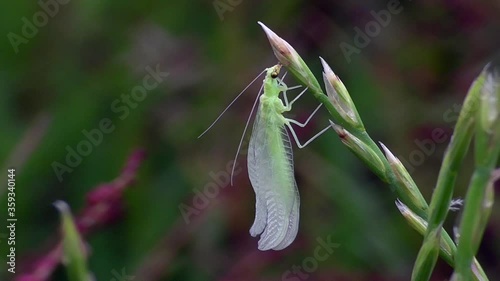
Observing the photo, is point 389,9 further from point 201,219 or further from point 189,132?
point 201,219

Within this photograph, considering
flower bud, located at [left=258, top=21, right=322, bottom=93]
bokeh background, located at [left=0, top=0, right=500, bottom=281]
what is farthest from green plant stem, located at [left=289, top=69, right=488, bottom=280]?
bokeh background, located at [left=0, top=0, right=500, bottom=281]

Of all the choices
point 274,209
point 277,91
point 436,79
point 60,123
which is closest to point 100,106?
point 60,123

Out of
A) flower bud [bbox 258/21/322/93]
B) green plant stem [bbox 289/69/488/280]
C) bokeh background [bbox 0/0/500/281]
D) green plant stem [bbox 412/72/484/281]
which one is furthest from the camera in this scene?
bokeh background [bbox 0/0/500/281]

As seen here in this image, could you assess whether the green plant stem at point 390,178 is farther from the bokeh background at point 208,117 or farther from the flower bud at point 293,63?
the bokeh background at point 208,117

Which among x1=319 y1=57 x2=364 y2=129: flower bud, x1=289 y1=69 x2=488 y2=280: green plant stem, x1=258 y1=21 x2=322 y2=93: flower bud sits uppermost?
x1=258 y1=21 x2=322 y2=93: flower bud

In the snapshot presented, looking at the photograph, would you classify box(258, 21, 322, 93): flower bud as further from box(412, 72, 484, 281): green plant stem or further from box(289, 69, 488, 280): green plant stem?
box(412, 72, 484, 281): green plant stem

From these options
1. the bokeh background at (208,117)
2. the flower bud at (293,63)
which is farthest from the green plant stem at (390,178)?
the bokeh background at (208,117)

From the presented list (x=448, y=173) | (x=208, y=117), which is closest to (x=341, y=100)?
(x=448, y=173)

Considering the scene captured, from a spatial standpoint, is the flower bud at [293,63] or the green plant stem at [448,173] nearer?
the green plant stem at [448,173]
